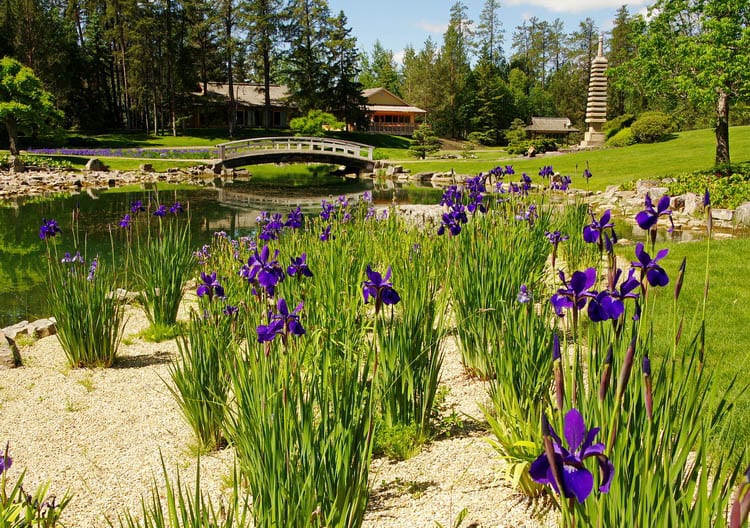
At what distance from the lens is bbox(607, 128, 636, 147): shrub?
34.6 meters

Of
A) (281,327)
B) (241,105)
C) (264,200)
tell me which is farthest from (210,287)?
(241,105)

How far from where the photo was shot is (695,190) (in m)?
16.1

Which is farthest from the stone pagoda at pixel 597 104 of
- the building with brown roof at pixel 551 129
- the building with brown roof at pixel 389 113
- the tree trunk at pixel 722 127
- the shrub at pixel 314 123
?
the tree trunk at pixel 722 127

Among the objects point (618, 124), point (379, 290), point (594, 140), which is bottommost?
point (379, 290)

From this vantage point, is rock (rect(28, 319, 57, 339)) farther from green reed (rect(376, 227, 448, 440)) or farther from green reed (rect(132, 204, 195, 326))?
green reed (rect(376, 227, 448, 440))

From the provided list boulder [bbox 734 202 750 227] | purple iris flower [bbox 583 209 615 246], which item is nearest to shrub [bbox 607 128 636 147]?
boulder [bbox 734 202 750 227]

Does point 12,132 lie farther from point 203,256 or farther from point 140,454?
point 140,454

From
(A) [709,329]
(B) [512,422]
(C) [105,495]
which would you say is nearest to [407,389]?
(B) [512,422]

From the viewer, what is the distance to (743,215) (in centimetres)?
1238

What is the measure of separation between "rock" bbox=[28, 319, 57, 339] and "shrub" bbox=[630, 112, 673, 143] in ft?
109

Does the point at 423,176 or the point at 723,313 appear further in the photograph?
the point at 423,176

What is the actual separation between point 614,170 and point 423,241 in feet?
70.4

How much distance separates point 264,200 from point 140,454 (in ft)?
62.7

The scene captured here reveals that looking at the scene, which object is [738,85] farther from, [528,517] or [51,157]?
[51,157]
